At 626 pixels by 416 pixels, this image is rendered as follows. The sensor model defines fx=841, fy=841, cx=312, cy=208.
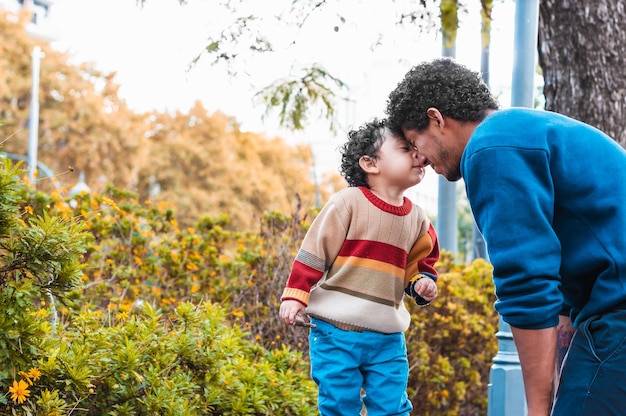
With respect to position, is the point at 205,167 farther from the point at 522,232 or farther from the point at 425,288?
the point at 522,232

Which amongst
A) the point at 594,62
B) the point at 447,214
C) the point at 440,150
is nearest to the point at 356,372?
the point at 440,150

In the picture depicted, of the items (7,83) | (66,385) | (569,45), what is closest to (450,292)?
(569,45)

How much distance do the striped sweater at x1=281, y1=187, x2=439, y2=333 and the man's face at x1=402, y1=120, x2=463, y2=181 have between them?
2.65 ft

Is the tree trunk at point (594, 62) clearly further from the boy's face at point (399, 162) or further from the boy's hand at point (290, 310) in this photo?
the boy's hand at point (290, 310)

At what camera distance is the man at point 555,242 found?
207 cm

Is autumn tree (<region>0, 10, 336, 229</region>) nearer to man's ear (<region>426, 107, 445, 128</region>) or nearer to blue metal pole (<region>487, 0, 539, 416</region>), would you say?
blue metal pole (<region>487, 0, 539, 416</region>)

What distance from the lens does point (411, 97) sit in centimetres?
255

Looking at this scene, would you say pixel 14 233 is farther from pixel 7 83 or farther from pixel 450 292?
pixel 7 83

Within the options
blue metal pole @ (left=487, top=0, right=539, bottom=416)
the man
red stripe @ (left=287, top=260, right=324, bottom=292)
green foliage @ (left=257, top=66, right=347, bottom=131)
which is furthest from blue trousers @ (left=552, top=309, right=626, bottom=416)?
green foliage @ (left=257, top=66, right=347, bottom=131)

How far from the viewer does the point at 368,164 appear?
3.36m

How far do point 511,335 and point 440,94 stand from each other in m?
2.62

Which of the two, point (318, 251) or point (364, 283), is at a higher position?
point (318, 251)

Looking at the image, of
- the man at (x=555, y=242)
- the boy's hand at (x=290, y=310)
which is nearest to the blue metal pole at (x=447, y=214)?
the boy's hand at (x=290, y=310)

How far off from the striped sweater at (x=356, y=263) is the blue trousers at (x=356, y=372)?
Result: 0.05 metres
